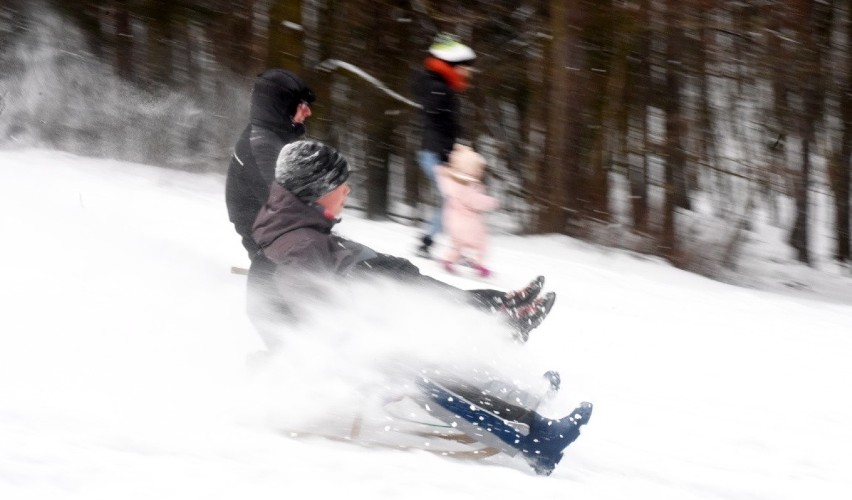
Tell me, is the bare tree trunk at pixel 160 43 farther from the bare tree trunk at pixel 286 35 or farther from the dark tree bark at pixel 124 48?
the bare tree trunk at pixel 286 35

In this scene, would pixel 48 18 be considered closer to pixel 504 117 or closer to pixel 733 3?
pixel 504 117

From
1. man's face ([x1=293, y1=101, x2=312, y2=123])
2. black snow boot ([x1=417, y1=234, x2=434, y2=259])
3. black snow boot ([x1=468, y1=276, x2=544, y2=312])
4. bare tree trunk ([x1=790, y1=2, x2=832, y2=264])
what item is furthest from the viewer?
bare tree trunk ([x1=790, y1=2, x2=832, y2=264])

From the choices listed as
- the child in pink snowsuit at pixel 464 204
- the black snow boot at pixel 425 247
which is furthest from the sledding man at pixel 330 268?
the black snow boot at pixel 425 247

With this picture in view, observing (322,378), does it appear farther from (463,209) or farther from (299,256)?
(463,209)

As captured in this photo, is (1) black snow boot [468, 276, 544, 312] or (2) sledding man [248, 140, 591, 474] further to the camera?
(1) black snow boot [468, 276, 544, 312]

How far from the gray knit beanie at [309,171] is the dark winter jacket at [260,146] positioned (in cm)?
53

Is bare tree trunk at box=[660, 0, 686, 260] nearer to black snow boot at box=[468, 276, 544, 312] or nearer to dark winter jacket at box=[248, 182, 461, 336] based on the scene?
black snow boot at box=[468, 276, 544, 312]

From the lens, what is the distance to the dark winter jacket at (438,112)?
8148 millimetres

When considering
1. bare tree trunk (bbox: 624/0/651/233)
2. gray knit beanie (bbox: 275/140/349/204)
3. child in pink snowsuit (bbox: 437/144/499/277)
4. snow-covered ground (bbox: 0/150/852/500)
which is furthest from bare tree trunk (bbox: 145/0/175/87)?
gray knit beanie (bbox: 275/140/349/204)

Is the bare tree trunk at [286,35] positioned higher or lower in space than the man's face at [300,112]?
lower

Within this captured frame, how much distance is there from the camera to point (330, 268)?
4.38 meters

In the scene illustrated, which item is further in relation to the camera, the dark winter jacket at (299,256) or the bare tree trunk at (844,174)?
the bare tree trunk at (844,174)

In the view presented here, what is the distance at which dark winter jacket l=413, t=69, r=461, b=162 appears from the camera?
8.15 m

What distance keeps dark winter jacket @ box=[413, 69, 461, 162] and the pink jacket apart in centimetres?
22
